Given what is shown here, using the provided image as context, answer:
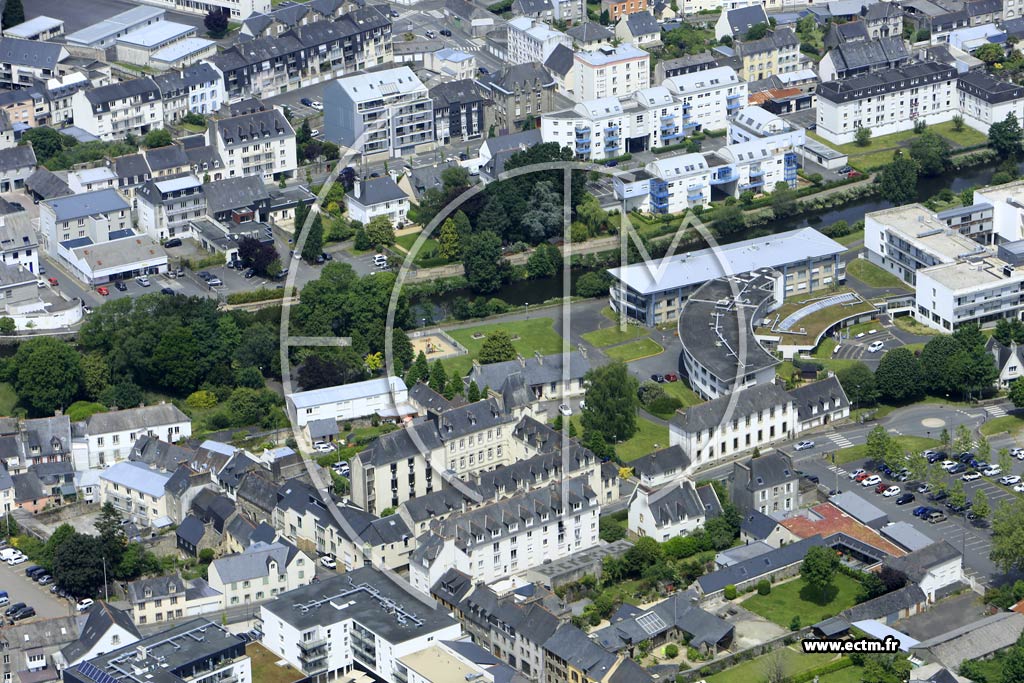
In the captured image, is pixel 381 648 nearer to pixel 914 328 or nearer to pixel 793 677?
pixel 793 677

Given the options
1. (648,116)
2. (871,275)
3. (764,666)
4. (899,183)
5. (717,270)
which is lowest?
(764,666)

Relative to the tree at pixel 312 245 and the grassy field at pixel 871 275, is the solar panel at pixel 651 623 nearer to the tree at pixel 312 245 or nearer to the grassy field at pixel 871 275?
the grassy field at pixel 871 275

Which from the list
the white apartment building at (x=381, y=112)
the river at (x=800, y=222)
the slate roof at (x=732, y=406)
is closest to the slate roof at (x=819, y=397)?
the slate roof at (x=732, y=406)

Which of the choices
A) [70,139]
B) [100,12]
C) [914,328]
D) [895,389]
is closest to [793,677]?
[895,389]

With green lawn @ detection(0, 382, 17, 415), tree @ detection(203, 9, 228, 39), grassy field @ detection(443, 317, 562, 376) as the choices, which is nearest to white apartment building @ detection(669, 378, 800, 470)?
grassy field @ detection(443, 317, 562, 376)

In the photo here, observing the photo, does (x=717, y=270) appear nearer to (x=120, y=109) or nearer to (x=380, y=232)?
(x=380, y=232)

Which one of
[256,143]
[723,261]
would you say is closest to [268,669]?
[723,261]
